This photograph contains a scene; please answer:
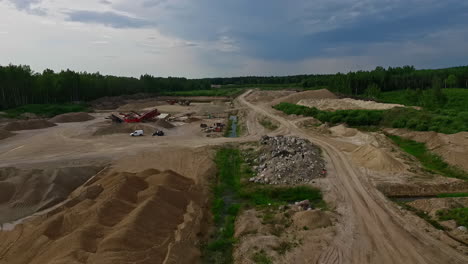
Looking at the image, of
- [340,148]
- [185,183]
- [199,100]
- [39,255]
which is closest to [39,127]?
[185,183]

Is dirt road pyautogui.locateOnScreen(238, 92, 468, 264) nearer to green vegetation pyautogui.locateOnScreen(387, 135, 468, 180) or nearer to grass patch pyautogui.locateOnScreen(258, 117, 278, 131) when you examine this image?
green vegetation pyautogui.locateOnScreen(387, 135, 468, 180)

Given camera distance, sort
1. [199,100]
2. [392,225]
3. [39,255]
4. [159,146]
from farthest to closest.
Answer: [199,100] → [159,146] → [392,225] → [39,255]

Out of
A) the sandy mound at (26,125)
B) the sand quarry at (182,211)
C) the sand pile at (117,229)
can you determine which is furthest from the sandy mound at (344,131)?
the sandy mound at (26,125)

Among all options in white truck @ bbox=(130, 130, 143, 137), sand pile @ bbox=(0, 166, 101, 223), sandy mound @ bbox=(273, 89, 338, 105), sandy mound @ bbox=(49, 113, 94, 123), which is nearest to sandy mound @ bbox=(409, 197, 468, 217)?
sand pile @ bbox=(0, 166, 101, 223)

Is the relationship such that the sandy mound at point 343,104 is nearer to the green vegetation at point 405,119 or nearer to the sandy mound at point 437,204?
the green vegetation at point 405,119

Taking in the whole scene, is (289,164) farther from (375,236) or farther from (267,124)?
(267,124)

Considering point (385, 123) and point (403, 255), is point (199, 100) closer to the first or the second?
point (385, 123)
